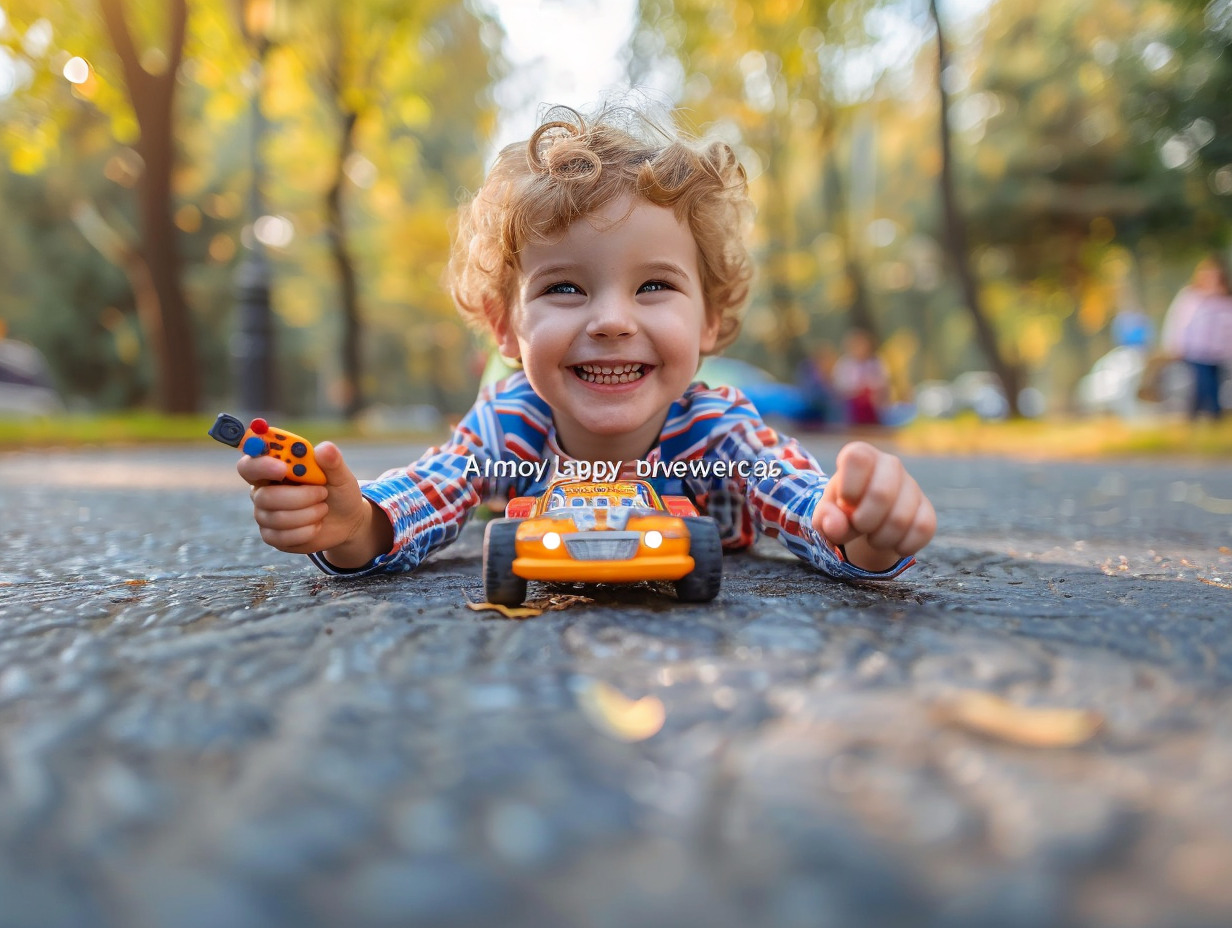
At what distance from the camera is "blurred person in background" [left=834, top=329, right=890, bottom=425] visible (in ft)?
45.8

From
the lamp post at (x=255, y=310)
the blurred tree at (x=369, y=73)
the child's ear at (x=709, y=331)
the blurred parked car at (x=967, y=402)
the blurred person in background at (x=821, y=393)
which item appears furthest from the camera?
the blurred parked car at (x=967, y=402)

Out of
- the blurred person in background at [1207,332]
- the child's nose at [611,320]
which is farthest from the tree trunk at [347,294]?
the child's nose at [611,320]

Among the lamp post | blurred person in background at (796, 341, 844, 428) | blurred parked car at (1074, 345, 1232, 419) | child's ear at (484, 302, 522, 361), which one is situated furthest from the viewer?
blurred person in background at (796, 341, 844, 428)

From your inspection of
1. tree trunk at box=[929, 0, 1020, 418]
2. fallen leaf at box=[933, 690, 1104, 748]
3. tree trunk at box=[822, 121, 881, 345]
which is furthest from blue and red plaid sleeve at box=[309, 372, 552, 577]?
tree trunk at box=[822, 121, 881, 345]

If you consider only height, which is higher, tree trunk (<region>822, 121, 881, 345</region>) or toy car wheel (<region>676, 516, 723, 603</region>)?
tree trunk (<region>822, 121, 881, 345</region>)

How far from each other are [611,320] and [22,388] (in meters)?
14.7

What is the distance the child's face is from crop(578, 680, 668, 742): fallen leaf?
94cm

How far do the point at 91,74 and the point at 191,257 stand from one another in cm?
1309

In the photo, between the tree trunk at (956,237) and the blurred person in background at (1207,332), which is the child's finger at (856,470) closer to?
the blurred person in background at (1207,332)

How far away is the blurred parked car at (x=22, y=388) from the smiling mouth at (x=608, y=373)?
43.2 feet

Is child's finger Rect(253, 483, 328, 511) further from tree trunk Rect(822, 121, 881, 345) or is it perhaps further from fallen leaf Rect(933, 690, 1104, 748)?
tree trunk Rect(822, 121, 881, 345)

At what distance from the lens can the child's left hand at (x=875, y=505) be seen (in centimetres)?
125

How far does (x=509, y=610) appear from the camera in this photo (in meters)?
1.32

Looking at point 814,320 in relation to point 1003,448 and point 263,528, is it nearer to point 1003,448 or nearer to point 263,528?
point 1003,448
